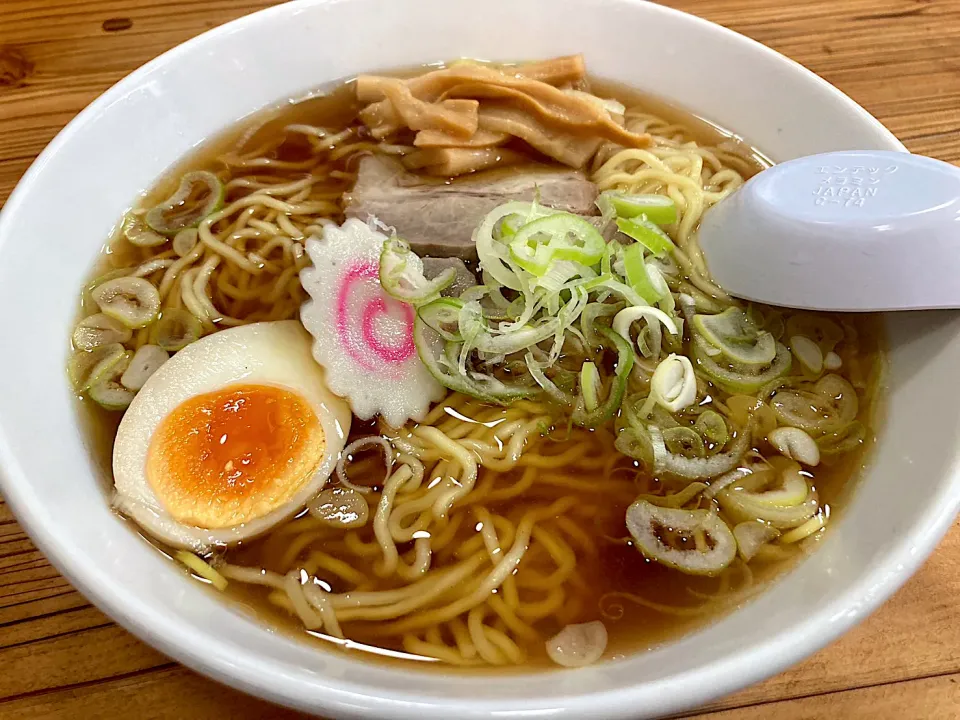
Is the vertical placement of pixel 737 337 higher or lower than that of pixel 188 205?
lower

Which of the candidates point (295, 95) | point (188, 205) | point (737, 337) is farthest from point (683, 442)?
point (295, 95)

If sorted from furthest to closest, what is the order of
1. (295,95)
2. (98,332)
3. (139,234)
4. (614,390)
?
(295,95) → (139,234) → (98,332) → (614,390)

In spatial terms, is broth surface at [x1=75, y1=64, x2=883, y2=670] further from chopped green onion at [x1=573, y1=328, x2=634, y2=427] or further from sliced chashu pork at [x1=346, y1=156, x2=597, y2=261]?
sliced chashu pork at [x1=346, y1=156, x2=597, y2=261]

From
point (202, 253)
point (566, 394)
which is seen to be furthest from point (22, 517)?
point (566, 394)

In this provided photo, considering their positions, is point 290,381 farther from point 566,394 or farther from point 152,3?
point 152,3

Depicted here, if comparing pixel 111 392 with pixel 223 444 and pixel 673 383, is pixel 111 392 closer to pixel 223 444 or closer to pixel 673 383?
pixel 223 444

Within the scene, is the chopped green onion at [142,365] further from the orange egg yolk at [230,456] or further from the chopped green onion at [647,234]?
the chopped green onion at [647,234]

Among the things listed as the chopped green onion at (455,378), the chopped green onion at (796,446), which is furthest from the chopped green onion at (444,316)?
the chopped green onion at (796,446)
